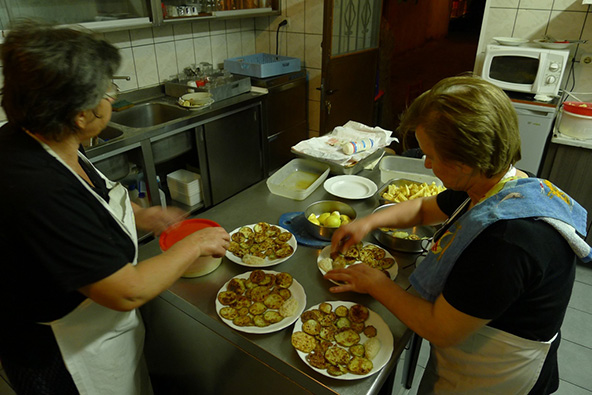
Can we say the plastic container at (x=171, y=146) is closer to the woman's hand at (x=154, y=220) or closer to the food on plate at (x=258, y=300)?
the woman's hand at (x=154, y=220)

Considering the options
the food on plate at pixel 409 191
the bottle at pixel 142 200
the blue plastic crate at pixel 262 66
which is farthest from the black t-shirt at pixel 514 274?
the blue plastic crate at pixel 262 66

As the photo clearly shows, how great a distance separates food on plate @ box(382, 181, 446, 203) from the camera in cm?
154

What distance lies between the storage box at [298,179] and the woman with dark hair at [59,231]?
1.99ft

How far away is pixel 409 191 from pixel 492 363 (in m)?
0.74

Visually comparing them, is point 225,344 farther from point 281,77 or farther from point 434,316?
point 281,77

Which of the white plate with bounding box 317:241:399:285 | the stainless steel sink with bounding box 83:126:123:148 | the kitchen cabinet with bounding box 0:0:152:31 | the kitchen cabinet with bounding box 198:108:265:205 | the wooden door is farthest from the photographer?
the wooden door

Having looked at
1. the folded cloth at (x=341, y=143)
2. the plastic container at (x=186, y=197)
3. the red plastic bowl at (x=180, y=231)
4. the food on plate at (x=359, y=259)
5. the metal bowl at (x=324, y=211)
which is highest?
the folded cloth at (x=341, y=143)

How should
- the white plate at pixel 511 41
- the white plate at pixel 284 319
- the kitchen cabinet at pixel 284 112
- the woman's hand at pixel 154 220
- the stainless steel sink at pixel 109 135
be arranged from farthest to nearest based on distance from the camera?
the kitchen cabinet at pixel 284 112 < the white plate at pixel 511 41 < the stainless steel sink at pixel 109 135 < the woman's hand at pixel 154 220 < the white plate at pixel 284 319

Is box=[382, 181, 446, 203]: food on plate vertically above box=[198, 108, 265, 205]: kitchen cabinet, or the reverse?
box=[382, 181, 446, 203]: food on plate

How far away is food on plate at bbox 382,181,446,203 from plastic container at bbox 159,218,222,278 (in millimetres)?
721

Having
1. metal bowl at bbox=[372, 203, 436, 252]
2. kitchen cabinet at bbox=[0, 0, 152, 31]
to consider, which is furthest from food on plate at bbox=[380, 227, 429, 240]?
kitchen cabinet at bbox=[0, 0, 152, 31]

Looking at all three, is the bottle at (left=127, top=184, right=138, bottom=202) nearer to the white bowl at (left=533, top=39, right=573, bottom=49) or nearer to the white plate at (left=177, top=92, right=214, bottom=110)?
the white plate at (left=177, top=92, right=214, bottom=110)

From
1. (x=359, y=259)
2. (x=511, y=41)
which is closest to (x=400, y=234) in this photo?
(x=359, y=259)

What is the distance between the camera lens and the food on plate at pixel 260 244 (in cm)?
125
